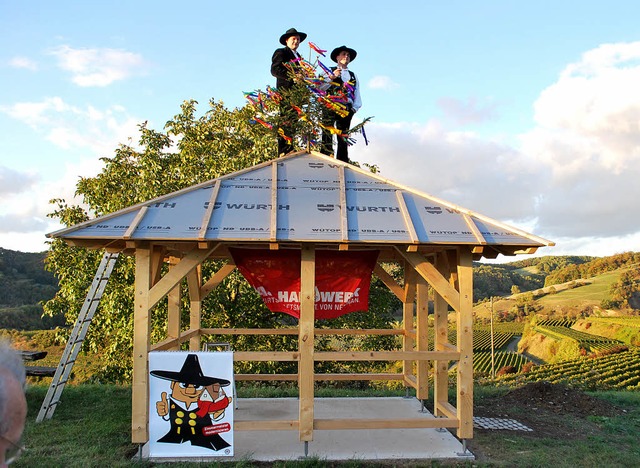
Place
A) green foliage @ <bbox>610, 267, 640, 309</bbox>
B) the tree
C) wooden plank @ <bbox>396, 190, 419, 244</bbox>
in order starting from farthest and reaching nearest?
green foliage @ <bbox>610, 267, 640, 309</bbox> → the tree → wooden plank @ <bbox>396, 190, 419, 244</bbox>

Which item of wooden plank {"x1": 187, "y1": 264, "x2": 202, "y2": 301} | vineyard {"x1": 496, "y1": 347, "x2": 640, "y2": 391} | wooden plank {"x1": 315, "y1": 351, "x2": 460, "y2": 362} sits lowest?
vineyard {"x1": 496, "y1": 347, "x2": 640, "y2": 391}

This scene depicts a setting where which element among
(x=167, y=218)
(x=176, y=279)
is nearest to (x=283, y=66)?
(x=167, y=218)

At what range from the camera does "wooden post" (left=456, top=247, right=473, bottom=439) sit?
6457mm

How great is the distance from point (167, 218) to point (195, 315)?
255 cm

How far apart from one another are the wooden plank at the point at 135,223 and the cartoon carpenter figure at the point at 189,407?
153 cm

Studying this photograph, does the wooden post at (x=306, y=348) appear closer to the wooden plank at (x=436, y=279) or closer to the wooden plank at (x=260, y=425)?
the wooden plank at (x=260, y=425)

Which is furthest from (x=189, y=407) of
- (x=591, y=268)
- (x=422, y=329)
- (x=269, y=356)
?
(x=591, y=268)

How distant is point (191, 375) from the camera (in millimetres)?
6066

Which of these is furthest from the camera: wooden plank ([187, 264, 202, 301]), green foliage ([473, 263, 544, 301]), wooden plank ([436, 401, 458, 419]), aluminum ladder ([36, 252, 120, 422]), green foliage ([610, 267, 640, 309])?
green foliage ([610, 267, 640, 309])

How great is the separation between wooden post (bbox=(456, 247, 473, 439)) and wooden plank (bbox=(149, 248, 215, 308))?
3094mm

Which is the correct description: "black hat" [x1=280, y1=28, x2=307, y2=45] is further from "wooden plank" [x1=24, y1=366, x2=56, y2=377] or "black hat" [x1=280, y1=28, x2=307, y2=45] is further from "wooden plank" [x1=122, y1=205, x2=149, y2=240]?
"wooden plank" [x1=24, y1=366, x2=56, y2=377]

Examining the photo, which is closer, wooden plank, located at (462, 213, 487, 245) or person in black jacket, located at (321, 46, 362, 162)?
wooden plank, located at (462, 213, 487, 245)

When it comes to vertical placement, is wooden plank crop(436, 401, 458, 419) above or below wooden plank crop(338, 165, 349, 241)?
below

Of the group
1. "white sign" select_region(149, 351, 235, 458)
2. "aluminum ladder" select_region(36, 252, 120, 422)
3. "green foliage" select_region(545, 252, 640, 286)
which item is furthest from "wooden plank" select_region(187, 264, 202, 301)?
"green foliage" select_region(545, 252, 640, 286)
